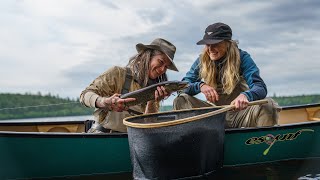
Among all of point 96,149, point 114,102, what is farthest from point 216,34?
point 96,149

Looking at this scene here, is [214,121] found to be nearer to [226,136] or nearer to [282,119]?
[226,136]

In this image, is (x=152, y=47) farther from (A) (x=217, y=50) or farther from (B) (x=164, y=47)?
(A) (x=217, y=50)

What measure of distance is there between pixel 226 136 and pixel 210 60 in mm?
1180

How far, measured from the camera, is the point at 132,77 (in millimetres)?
6027

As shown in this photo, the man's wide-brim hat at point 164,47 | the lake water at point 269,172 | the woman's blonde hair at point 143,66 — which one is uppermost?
the man's wide-brim hat at point 164,47

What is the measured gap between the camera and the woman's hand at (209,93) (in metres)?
6.18

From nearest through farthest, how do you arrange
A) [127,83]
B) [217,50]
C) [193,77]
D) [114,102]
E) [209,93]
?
1. [114,102]
2. [127,83]
3. [209,93]
4. [217,50]
5. [193,77]

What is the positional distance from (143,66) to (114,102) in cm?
74

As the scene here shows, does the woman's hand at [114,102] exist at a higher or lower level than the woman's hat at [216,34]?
lower

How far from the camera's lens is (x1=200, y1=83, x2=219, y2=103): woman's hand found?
618 centimetres

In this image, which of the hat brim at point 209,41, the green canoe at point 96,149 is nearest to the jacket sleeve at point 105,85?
the green canoe at point 96,149

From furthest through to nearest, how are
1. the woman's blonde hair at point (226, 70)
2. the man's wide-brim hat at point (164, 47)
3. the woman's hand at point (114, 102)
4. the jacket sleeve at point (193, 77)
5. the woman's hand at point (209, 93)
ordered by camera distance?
the jacket sleeve at point (193, 77) → the woman's blonde hair at point (226, 70) → the woman's hand at point (209, 93) → the man's wide-brim hat at point (164, 47) → the woman's hand at point (114, 102)

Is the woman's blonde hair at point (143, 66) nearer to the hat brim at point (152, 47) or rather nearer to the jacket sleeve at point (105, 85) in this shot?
the hat brim at point (152, 47)

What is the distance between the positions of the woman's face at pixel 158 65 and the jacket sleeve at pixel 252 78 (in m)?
1.15
